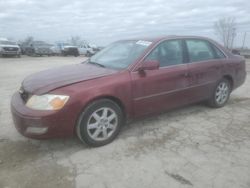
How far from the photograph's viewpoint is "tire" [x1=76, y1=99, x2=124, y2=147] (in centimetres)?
347

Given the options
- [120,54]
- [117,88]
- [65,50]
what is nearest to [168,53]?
[120,54]

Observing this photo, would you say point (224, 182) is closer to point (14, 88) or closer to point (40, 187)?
point (40, 187)

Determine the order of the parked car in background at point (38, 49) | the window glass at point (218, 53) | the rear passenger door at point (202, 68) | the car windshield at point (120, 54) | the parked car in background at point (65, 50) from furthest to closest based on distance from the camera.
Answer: the parked car in background at point (65, 50)
the parked car in background at point (38, 49)
the window glass at point (218, 53)
the rear passenger door at point (202, 68)
the car windshield at point (120, 54)

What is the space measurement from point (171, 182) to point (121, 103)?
138cm

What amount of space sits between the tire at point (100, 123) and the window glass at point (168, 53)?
1.04m

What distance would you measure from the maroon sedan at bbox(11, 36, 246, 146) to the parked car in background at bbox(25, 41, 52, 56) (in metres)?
26.0

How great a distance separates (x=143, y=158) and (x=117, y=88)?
3.37 ft

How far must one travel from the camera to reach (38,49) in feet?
94.5

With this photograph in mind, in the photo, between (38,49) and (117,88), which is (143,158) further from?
(38,49)

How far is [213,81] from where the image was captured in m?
5.09

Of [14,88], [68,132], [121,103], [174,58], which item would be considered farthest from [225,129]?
[14,88]

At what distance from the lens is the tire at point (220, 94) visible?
529cm

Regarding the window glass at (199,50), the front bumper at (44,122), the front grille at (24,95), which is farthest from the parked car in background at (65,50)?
the front bumper at (44,122)

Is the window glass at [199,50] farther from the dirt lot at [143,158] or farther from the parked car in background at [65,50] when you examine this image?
the parked car in background at [65,50]
